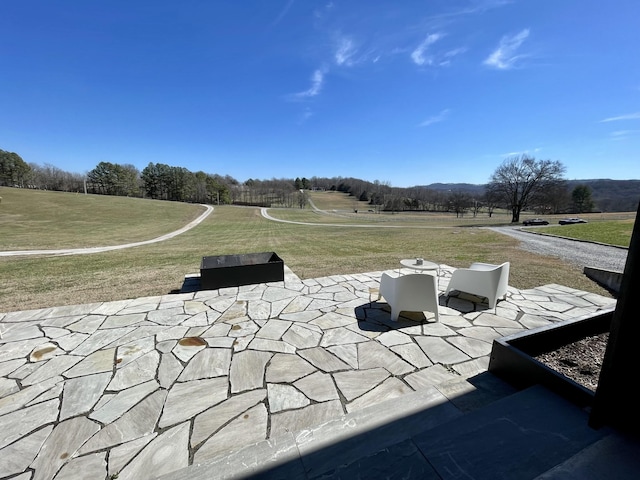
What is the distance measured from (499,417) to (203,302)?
388cm

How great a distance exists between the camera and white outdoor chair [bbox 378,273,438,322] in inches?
130

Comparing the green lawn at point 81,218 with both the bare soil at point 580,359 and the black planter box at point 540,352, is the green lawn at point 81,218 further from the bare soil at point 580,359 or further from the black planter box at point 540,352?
the bare soil at point 580,359

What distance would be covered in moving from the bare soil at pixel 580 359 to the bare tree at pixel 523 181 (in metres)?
34.7

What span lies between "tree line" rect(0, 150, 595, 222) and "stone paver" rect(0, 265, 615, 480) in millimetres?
32935

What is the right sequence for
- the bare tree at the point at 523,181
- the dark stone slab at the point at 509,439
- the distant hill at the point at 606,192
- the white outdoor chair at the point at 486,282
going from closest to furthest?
1. the dark stone slab at the point at 509,439
2. the white outdoor chair at the point at 486,282
3. the bare tree at the point at 523,181
4. the distant hill at the point at 606,192

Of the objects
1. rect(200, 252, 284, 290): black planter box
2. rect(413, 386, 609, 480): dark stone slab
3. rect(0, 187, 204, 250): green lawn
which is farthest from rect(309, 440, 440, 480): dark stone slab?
rect(0, 187, 204, 250): green lawn

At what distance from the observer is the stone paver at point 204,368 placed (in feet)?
5.70

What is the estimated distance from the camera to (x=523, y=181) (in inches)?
1180

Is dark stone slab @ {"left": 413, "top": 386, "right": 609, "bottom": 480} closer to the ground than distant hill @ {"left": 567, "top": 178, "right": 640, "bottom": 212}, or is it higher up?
closer to the ground

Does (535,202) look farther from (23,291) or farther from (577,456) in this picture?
(23,291)

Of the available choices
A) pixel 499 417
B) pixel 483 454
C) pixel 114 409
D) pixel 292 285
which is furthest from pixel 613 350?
pixel 292 285

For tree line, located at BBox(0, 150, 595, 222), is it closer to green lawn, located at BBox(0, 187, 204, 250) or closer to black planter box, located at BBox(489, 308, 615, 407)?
green lawn, located at BBox(0, 187, 204, 250)

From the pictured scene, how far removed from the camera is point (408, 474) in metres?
1.36

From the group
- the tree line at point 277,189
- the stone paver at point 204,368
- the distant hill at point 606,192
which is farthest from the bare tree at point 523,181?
the stone paver at point 204,368
